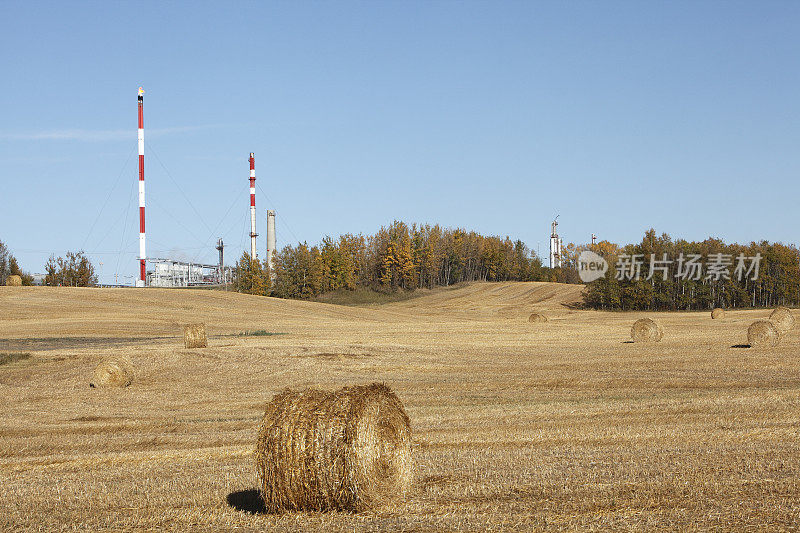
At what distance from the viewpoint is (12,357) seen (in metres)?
29.1

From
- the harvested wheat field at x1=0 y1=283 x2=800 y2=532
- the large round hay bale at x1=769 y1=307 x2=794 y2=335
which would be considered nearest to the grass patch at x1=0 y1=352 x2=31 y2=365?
the harvested wheat field at x1=0 y1=283 x2=800 y2=532

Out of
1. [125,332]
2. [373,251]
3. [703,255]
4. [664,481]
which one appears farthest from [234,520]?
[373,251]

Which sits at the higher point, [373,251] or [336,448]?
[373,251]

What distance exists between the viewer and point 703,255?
290ft

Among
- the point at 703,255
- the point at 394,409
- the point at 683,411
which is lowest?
the point at 683,411

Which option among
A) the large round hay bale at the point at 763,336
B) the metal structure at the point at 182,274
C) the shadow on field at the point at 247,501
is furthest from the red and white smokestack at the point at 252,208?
the shadow on field at the point at 247,501

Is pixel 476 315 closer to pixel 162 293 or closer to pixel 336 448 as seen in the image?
pixel 162 293

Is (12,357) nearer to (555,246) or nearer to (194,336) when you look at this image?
(194,336)

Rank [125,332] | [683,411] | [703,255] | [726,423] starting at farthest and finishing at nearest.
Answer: [703,255] < [125,332] < [683,411] < [726,423]

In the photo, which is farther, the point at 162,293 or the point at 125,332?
the point at 162,293

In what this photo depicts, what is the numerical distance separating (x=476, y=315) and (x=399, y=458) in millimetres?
61216

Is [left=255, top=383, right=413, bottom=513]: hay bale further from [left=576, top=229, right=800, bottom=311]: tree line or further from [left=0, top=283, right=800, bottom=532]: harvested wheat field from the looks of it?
[left=576, top=229, right=800, bottom=311]: tree line

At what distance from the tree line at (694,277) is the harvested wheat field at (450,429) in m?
44.9

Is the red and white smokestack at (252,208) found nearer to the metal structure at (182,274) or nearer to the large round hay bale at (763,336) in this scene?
the metal structure at (182,274)
